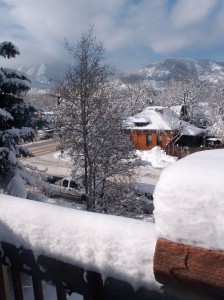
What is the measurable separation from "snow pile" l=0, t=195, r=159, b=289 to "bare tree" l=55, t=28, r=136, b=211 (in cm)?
1285

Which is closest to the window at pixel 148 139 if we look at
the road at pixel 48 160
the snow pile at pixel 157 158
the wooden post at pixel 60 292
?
the snow pile at pixel 157 158

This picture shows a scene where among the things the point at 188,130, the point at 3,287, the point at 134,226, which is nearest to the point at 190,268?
the point at 134,226

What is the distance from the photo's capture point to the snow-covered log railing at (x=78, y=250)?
115 centimetres

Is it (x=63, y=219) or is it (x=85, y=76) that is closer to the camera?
(x=63, y=219)

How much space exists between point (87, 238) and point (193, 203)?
588 mm

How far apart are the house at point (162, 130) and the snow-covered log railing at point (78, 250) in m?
28.9

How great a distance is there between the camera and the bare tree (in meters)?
14.1

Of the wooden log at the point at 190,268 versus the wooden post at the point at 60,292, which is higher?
the wooden log at the point at 190,268

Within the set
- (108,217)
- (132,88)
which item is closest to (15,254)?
(108,217)

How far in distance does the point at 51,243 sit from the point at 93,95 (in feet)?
44.5

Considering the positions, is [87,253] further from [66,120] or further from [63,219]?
[66,120]

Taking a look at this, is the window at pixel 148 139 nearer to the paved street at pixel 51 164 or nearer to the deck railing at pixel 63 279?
the paved street at pixel 51 164

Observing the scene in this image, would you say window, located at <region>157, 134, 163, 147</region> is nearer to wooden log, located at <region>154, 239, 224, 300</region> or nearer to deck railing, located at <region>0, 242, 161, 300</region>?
deck railing, located at <region>0, 242, 161, 300</region>

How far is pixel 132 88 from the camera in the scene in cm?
5131
